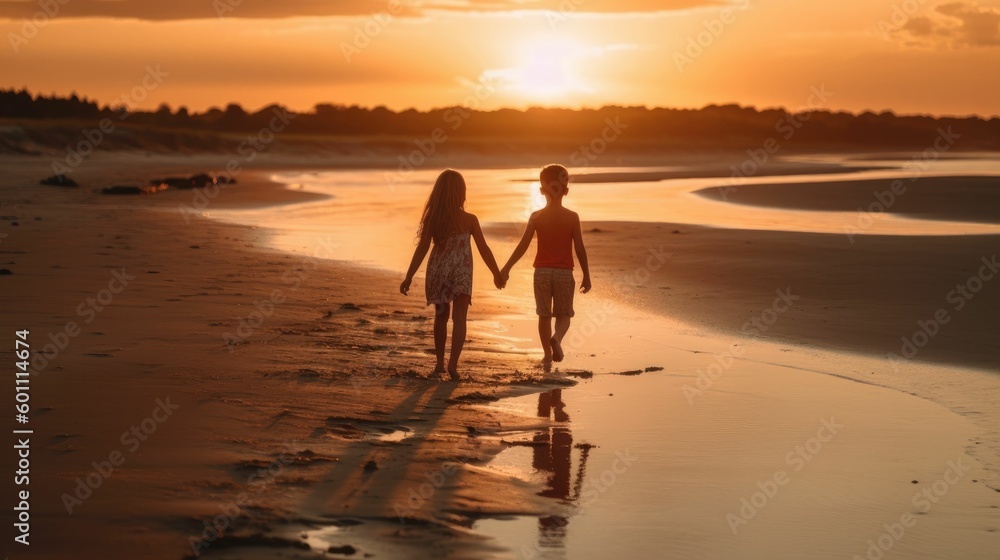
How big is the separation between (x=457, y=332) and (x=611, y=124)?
129 m

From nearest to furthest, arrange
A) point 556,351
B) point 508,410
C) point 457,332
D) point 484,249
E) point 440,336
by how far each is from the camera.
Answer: point 508,410 → point 457,332 → point 440,336 → point 484,249 → point 556,351

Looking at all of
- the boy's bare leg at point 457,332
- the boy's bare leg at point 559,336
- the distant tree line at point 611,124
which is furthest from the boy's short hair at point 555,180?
the distant tree line at point 611,124

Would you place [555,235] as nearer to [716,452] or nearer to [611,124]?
[716,452]

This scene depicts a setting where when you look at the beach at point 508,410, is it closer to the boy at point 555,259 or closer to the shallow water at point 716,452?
the shallow water at point 716,452

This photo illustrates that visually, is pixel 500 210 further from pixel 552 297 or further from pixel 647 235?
pixel 552 297

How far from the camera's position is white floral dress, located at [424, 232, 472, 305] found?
8430 mm

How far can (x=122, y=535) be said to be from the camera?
14.6ft

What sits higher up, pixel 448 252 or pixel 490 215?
pixel 490 215

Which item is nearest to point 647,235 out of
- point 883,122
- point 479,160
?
point 479,160

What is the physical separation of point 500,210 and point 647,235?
7939 millimetres

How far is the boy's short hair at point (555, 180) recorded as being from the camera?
8.93 metres

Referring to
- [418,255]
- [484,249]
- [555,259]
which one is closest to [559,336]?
[555,259]

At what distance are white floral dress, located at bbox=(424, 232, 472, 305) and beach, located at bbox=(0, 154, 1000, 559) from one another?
634 mm

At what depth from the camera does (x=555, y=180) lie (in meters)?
8.94
